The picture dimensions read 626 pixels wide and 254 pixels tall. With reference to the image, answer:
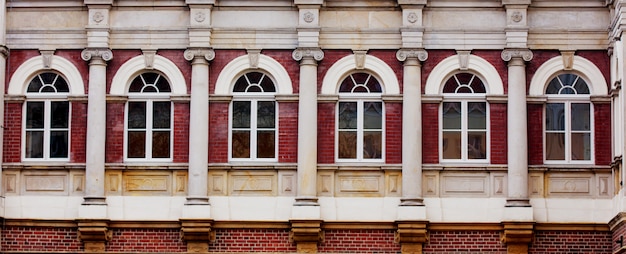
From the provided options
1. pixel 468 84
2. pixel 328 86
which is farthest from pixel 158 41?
pixel 468 84

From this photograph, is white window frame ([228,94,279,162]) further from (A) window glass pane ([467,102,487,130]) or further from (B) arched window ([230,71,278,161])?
(A) window glass pane ([467,102,487,130])

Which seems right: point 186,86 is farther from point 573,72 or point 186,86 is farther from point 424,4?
point 573,72

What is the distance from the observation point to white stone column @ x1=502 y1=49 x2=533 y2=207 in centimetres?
3388

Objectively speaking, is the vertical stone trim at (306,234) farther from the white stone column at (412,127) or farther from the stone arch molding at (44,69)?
the stone arch molding at (44,69)

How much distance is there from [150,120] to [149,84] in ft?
2.45

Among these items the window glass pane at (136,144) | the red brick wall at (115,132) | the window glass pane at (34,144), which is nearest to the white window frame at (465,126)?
the window glass pane at (136,144)

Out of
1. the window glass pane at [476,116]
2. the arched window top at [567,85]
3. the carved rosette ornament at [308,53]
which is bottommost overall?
the window glass pane at [476,116]

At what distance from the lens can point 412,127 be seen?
34062mm

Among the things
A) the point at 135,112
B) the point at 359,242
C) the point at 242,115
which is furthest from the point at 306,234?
the point at 135,112

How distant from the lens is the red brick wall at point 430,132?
34.3 m

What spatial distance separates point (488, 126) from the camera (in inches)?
1355

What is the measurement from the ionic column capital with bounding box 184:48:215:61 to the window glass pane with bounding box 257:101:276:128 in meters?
1.38

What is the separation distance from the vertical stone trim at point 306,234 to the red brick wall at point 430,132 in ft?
8.57

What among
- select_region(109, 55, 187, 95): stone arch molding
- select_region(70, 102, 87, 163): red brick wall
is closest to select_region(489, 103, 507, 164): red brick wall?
select_region(109, 55, 187, 95): stone arch molding
